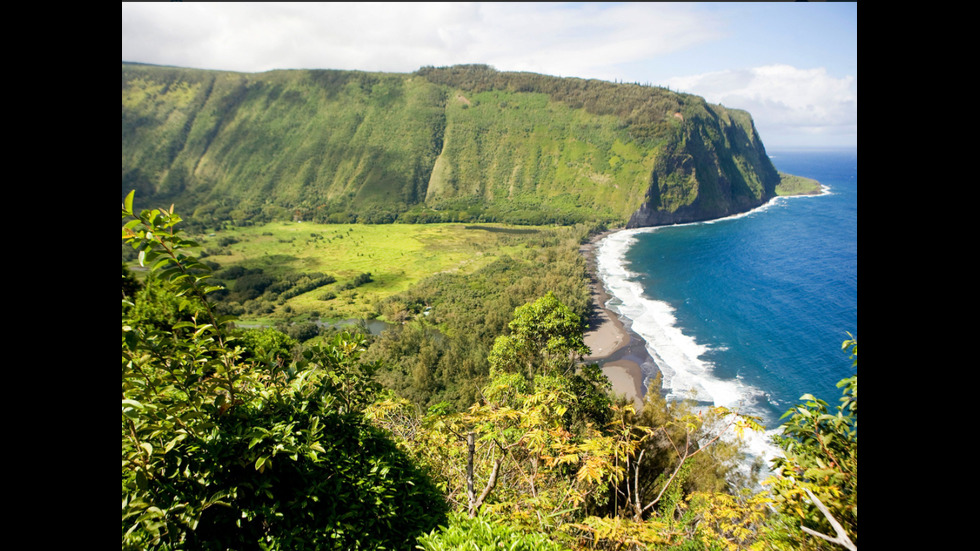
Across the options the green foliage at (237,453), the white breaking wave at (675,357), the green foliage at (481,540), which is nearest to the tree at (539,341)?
Answer: the white breaking wave at (675,357)

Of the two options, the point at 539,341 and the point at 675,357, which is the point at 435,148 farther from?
the point at 539,341

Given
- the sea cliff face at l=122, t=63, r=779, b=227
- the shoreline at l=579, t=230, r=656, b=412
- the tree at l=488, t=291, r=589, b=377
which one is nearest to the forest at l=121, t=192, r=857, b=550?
the tree at l=488, t=291, r=589, b=377

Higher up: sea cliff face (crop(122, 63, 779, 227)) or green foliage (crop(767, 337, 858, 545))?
sea cliff face (crop(122, 63, 779, 227))

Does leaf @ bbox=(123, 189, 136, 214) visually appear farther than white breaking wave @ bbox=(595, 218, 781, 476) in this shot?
No

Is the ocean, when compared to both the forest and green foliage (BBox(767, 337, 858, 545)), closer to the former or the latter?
green foliage (BBox(767, 337, 858, 545))

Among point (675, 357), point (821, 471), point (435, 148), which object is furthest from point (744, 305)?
point (435, 148)
